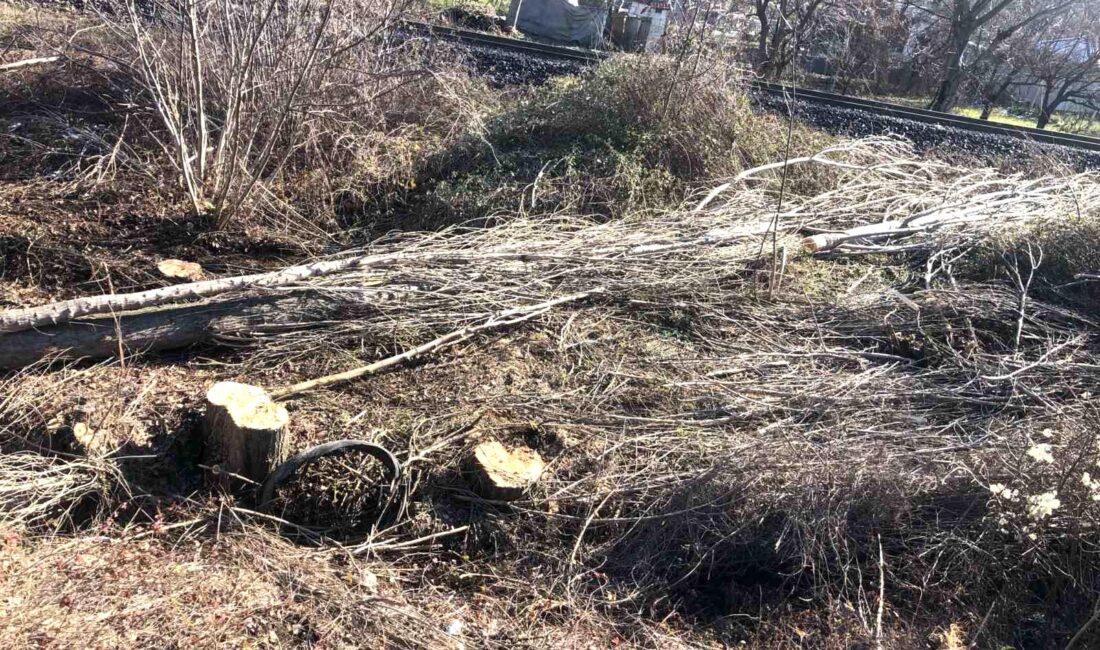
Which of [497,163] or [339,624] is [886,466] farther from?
[497,163]

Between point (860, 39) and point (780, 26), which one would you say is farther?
point (860, 39)

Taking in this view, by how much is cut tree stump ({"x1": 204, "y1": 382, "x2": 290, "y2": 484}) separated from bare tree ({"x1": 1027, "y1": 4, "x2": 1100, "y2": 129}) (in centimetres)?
2052

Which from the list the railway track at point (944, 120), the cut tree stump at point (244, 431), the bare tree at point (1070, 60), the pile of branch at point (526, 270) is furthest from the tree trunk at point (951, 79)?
the cut tree stump at point (244, 431)

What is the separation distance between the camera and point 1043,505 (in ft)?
12.2

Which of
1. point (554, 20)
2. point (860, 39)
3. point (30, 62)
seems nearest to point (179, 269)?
point (30, 62)

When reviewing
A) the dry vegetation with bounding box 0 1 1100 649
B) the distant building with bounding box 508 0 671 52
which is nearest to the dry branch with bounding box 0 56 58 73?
the dry vegetation with bounding box 0 1 1100 649

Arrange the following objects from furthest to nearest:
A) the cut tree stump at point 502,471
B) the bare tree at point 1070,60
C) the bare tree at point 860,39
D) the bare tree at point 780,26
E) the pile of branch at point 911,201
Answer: the bare tree at point 1070,60
the bare tree at point 860,39
the bare tree at point 780,26
the pile of branch at point 911,201
the cut tree stump at point 502,471

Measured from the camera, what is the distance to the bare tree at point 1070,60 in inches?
768

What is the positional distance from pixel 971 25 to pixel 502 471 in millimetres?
18116

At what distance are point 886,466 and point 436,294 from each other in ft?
9.74

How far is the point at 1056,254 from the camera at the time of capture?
7.02m

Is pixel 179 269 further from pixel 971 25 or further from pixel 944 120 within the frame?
pixel 971 25

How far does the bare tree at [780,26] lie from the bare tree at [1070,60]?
6571 mm

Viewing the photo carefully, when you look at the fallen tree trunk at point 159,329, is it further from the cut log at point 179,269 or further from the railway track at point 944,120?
the railway track at point 944,120
